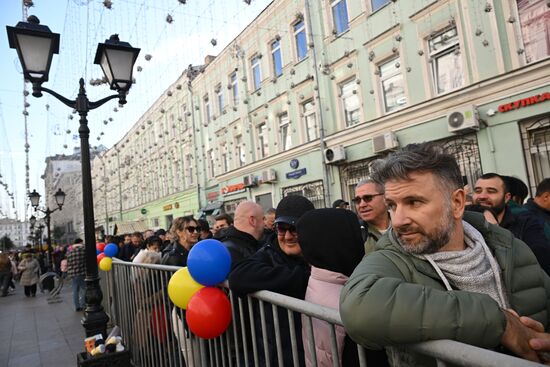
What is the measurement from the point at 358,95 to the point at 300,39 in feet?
14.0

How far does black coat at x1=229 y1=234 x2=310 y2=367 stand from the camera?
1986mm

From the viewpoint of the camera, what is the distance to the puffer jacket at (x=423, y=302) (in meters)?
1.08

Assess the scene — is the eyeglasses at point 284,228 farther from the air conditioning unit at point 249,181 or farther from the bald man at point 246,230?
the air conditioning unit at point 249,181

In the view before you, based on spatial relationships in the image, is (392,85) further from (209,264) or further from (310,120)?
(209,264)

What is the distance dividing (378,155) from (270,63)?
24.8ft

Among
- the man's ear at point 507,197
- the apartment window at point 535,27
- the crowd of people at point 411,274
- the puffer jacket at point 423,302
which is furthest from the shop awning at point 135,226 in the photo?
the puffer jacket at point 423,302

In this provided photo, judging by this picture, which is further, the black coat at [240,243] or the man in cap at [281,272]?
the black coat at [240,243]

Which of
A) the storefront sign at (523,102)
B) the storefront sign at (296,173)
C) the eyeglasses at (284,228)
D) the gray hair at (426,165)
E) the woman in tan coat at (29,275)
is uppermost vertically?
the storefront sign at (523,102)

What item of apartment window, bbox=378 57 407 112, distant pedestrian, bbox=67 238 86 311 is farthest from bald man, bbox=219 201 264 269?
apartment window, bbox=378 57 407 112

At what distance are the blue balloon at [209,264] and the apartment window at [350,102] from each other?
1164cm

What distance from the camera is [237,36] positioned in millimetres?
19172

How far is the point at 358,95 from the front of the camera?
13.1 m

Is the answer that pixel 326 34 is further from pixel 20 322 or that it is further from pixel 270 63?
pixel 20 322

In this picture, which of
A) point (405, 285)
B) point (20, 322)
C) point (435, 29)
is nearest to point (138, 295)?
point (405, 285)
